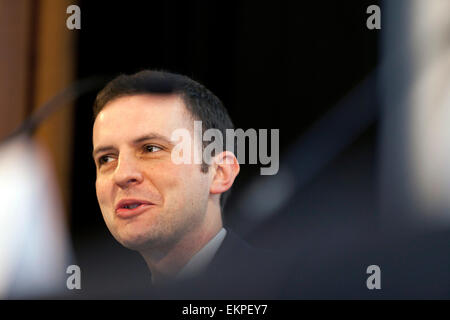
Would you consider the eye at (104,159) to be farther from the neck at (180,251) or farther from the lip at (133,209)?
the neck at (180,251)

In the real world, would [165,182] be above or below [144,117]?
below

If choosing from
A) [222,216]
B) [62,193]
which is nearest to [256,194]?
[222,216]

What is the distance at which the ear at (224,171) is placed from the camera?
150cm

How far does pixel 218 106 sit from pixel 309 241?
0.45 m

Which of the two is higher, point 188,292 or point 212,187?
point 212,187

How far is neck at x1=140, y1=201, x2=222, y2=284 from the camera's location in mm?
1506

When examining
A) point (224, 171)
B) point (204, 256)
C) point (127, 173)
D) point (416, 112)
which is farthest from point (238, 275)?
point (416, 112)

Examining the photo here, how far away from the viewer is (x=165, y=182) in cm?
149

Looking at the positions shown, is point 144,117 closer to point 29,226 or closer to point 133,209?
point 133,209

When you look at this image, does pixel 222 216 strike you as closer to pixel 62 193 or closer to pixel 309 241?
pixel 309 241

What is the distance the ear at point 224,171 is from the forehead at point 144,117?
0.39 feet

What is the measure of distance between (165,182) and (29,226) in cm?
42

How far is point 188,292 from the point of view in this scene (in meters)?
1.52
